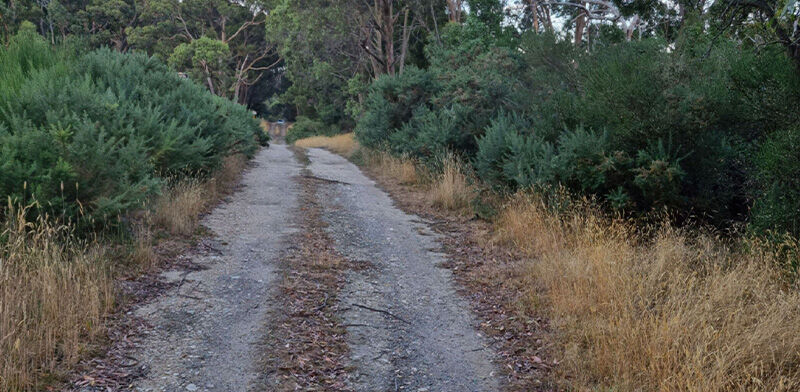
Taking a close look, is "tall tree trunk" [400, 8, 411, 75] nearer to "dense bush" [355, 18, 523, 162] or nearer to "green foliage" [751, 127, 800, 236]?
"dense bush" [355, 18, 523, 162]

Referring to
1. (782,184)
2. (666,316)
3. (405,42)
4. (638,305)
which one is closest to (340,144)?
(405,42)

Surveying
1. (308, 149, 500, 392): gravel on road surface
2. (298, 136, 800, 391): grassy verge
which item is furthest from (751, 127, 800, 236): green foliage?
(308, 149, 500, 392): gravel on road surface

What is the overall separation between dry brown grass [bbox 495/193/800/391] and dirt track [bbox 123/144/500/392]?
2.75ft

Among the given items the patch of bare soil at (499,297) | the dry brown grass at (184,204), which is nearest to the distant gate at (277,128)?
the dry brown grass at (184,204)

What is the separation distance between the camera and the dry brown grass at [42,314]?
153 inches

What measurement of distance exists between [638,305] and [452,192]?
22.1 ft

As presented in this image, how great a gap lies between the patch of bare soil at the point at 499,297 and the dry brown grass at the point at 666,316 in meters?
0.18

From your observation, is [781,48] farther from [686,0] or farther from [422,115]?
[422,115]

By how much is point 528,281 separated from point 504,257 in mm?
1304

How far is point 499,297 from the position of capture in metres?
6.35

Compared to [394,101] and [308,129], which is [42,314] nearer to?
[394,101]

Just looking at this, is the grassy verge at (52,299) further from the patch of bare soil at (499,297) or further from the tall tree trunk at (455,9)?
the tall tree trunk at (455,9)

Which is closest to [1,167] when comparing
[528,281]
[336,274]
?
[336,274]

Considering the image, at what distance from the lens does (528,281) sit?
654cm
